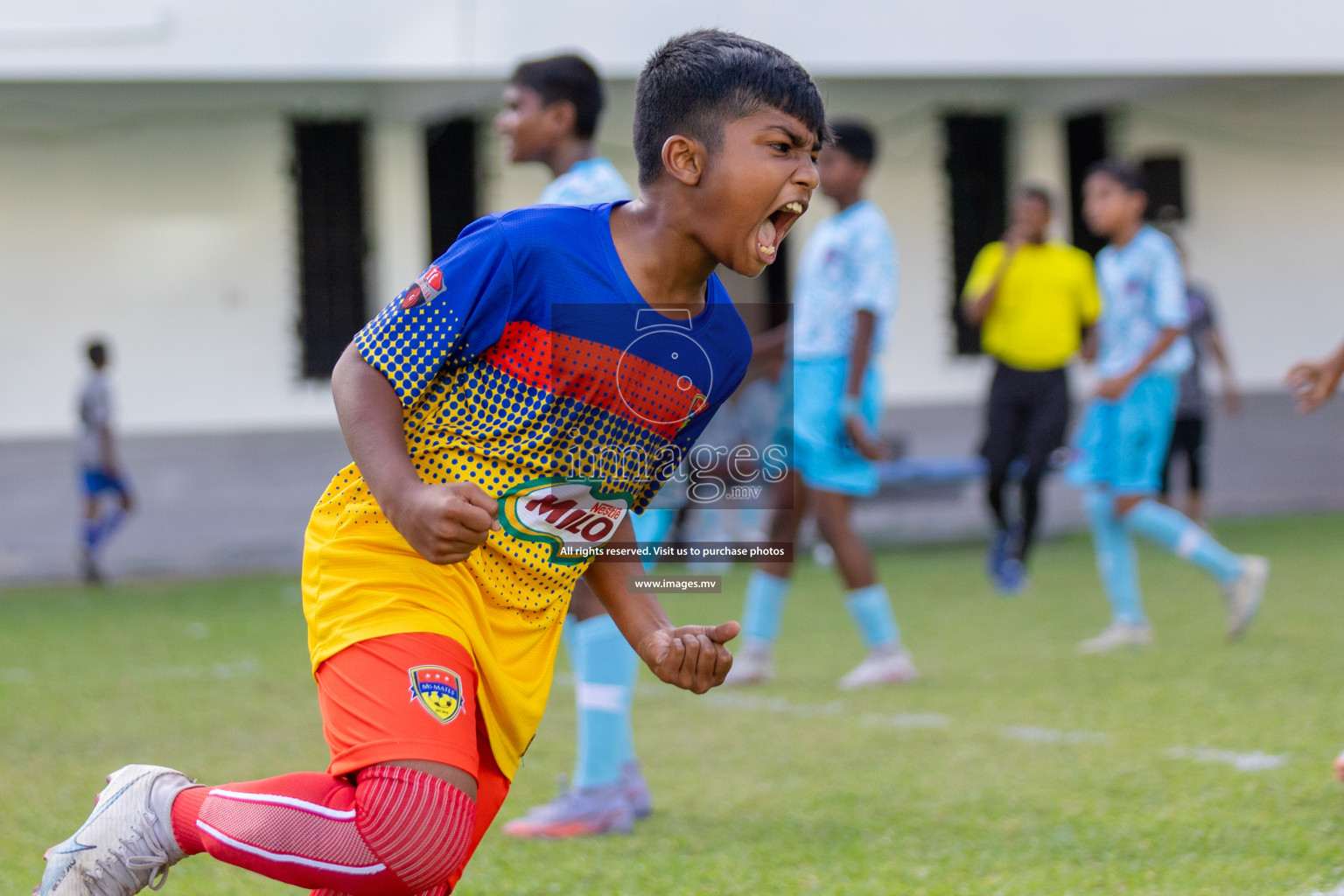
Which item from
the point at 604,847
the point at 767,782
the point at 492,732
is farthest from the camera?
the point at 767,782

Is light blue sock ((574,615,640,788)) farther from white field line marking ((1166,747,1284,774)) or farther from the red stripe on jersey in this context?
white field line marking ((1166,747,1284,774))

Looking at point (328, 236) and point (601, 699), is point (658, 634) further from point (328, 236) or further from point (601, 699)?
point (328, 236)

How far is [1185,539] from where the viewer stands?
6477 millimetres

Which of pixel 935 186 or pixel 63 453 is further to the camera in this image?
pixel 935 186

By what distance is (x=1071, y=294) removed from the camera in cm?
930

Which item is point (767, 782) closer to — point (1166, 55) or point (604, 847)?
point (604, 847)

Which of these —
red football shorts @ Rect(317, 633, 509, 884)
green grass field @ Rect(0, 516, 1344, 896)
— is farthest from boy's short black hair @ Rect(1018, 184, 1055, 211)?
red football shorts @ Rect(317, 633, 509, 884)

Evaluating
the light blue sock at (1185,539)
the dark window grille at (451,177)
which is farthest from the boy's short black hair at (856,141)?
the dark window grille at (451,177)

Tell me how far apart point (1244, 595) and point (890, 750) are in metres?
2.58

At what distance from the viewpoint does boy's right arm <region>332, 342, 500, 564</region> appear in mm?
1977

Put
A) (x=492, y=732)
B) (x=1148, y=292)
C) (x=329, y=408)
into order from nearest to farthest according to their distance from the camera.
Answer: (x=492, y=732)
(x=1148, y=292)
(x=329, y=408)

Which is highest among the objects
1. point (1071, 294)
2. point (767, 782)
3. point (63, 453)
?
point (1071, 294)

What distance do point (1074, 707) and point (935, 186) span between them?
9040 millimetres

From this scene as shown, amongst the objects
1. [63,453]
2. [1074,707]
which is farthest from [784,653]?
[63,453]
